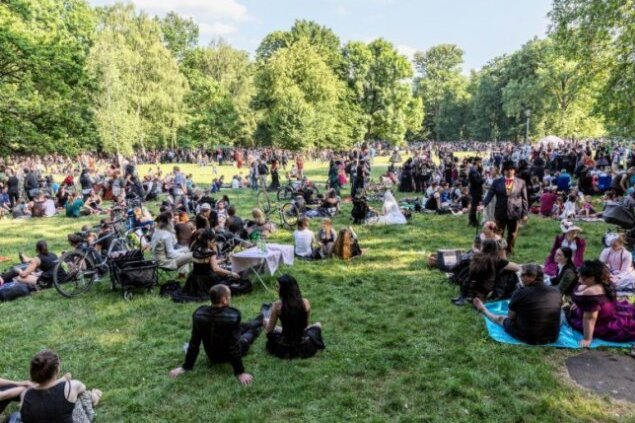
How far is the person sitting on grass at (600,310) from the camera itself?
5.95 metres

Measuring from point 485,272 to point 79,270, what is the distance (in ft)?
23.2

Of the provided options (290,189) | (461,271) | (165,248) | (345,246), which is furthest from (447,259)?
(290,189)

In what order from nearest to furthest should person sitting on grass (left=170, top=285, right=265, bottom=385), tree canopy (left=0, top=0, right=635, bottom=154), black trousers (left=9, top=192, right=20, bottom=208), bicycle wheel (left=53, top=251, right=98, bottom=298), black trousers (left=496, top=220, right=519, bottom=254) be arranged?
person sitting on grass (left=170, top=285, right=265, bottom=385) < bicycle wheel (left=53, top=251, right=98, bottom=298) < black trousers (left=496, top=220, right=519, bottom=254) < tree canopy (left=0, top=0, right=635, bottom=154) < black trousers (left=9, top=192, right=20, bottom=208)

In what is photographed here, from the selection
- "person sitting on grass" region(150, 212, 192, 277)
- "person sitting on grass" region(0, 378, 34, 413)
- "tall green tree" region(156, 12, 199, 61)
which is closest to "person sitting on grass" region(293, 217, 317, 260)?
"person sitting on grass" region(150, 212, 192, 277)

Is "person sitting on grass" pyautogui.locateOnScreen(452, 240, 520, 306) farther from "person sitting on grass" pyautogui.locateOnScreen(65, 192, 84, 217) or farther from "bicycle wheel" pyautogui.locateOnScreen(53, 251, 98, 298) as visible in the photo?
"person sitting on grass" pyautogui.locateOnScreen(65, 192, 84, 217)

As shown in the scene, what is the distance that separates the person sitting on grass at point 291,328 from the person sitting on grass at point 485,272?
2.83 metres

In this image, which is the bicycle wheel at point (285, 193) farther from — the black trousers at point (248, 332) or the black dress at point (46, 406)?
the black dress at point (46, 406)

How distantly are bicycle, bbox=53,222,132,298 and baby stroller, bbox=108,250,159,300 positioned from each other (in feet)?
2.04

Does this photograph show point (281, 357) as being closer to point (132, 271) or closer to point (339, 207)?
point (132, 271)

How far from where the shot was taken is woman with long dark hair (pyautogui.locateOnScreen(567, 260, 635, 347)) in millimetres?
5949

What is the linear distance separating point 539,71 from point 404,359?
54490 millimetres

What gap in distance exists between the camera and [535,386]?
5082 mm

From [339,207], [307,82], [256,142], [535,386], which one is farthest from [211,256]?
[256,142]

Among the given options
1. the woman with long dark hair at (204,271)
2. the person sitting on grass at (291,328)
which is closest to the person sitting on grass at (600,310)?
the person sitting on grass at (291,328)
